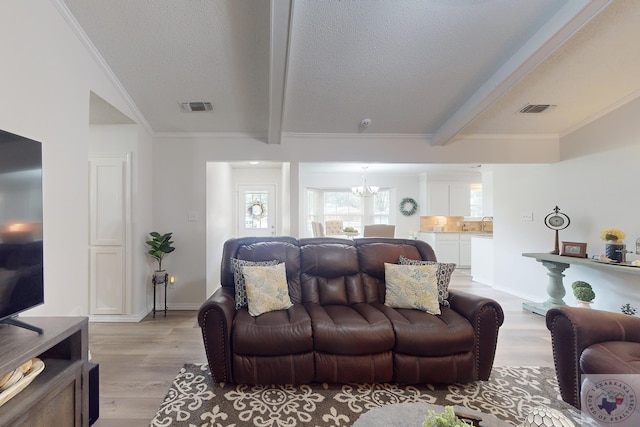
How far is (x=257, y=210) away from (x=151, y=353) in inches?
146

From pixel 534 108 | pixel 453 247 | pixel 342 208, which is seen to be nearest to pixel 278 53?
pixel 534 108

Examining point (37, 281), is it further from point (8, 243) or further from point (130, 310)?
point (130, 310)

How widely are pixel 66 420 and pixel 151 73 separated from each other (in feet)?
9.15

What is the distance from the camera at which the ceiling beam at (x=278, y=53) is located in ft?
6.07

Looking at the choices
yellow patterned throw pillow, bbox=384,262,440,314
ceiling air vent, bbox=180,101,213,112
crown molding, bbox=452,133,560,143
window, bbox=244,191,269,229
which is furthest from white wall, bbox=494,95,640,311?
ceiling air vent, bbox=180,101,213,112

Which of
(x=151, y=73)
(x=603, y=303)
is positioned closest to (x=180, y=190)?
(x=151, y=73)

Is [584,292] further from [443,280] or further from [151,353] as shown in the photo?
[151,353]

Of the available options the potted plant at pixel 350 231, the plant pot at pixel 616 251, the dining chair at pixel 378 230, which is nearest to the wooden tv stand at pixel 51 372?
the dining chair at pixel 378 230

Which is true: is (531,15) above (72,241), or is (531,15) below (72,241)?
above

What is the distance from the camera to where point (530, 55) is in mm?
2293

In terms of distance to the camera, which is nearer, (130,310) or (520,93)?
(520,93)

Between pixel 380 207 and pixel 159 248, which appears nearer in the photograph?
pixel 159 248

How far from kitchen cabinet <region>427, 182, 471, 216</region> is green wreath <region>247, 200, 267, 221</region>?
4.07m

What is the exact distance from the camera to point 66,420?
1387 mm
